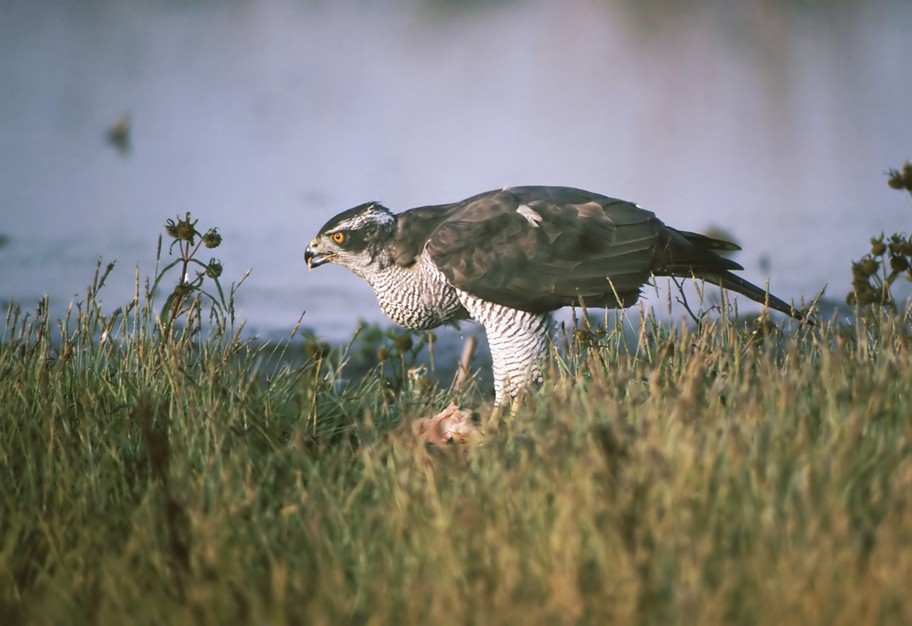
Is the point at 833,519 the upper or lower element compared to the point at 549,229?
lower

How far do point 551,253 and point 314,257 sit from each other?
1209 mm

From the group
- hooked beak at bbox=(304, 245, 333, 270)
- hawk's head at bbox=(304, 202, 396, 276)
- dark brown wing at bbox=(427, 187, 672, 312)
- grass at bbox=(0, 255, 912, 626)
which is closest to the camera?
grass at bbox=(0, 255, 912, 626)

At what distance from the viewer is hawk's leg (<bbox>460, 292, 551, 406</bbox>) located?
5.12m

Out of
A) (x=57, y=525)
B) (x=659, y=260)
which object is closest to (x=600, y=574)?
(x=57, y=525)

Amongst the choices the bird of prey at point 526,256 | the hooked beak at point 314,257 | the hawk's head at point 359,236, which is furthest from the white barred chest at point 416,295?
the hooked beak at point 314,257

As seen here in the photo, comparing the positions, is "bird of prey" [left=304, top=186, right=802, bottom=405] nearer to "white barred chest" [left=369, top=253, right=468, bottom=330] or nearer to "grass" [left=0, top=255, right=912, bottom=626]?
"white barred chest" [left=369, top=253, right=468, bottom=330]

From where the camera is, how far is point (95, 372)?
4.96 m

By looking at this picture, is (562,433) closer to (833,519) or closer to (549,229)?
(833,519)

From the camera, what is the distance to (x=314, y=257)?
5547 mm

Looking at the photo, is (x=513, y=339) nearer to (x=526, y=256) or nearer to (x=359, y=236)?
(x=526, y=256)

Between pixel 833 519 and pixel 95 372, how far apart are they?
3479 millimetres

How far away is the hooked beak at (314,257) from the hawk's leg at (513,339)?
2.38 ft

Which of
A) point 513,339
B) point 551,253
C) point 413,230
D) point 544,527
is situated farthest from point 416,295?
point 544,527

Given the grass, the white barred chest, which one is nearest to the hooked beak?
the white barred chest
